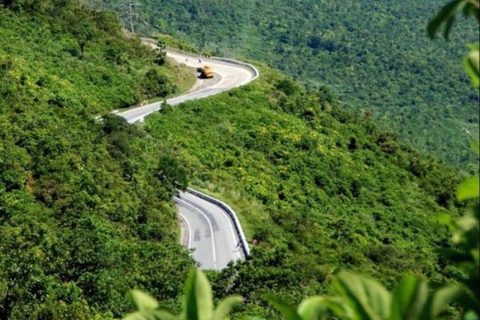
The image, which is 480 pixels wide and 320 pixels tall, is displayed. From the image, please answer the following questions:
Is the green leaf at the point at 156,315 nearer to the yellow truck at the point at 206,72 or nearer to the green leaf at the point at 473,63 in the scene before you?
the green leaf at the point at 473,63

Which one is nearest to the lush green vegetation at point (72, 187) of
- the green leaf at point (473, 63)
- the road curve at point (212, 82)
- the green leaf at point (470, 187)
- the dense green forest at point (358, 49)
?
the road curve at point (212, 82)

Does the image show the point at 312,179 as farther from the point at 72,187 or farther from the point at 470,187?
the point at 470,187

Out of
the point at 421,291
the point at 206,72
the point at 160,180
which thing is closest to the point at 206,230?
the point at 160,180

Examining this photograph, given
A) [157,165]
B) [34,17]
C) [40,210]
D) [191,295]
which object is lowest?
[191,295]

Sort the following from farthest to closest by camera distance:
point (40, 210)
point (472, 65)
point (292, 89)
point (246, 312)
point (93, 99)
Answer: point (292, 89) < point (93, 99) < point (40, 210) < point (246, 312) < point (472, 65)

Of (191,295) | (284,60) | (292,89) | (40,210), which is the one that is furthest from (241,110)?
(284,60)

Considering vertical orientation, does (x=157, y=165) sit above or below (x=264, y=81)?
below

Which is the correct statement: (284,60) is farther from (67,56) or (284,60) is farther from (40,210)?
(40,210)
